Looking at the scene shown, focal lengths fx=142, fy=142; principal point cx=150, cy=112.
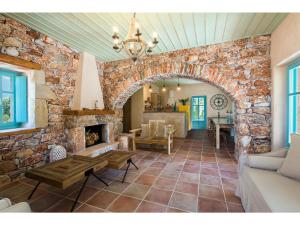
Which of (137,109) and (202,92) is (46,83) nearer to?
(137,109)

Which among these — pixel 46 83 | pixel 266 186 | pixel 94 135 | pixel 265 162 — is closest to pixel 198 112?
pixel 94 135

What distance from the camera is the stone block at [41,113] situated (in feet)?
8.94

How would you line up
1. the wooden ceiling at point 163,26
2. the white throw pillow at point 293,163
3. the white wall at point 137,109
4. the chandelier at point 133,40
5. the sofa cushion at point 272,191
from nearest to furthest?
the sofa cushion at point 272,191, the white throw pillow at point 293,163, the chandelier at point 133,40, the wooden ceiling at point 163,26, the white wall at point 137,109

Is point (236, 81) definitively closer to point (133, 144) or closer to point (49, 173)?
point (133, 144)

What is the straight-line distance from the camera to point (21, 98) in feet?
8.33

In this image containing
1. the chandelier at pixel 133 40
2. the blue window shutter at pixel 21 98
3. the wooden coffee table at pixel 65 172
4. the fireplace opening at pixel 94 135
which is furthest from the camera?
the fireplace opening at pixel 94 135

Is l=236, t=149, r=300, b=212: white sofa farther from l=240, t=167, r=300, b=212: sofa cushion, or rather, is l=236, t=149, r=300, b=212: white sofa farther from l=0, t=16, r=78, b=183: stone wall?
l=0, t=16, r=78, b=183: stone wall

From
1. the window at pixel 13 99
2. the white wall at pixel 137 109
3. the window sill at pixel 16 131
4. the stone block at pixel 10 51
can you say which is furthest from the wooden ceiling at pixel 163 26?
the white wall at pixel 137 109

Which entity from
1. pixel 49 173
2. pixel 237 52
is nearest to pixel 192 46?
pixel 237 52

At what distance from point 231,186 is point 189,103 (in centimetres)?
691

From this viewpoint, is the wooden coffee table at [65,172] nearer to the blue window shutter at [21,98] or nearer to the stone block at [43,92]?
the blue window shutter at [21,98]

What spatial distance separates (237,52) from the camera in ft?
9.91

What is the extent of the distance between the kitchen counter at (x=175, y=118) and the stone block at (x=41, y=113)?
3785 mm

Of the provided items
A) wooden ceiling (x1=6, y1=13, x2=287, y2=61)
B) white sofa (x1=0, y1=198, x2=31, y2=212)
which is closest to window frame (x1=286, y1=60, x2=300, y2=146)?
wooden ceiling (x1=6, y1=13, x2=287, y2=61)
